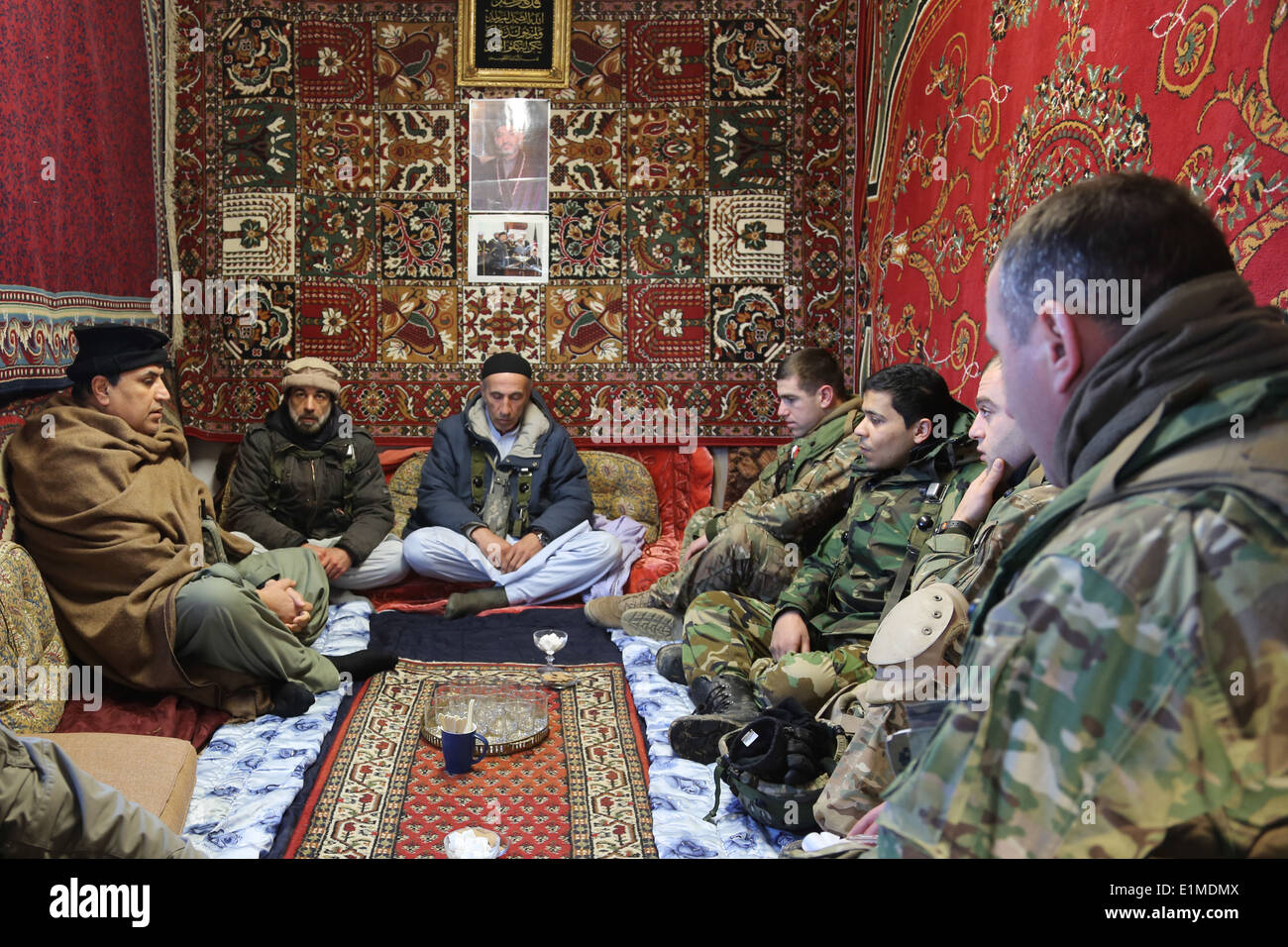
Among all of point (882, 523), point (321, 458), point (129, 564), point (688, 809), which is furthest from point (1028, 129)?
point (321, 458)

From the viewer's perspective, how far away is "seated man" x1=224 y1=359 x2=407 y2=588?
Answer: 481 centimetres

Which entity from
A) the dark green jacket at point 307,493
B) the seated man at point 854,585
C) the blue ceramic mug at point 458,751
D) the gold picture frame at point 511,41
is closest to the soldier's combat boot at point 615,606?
the seated man at point 854,585

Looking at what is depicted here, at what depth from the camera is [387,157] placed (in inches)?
225

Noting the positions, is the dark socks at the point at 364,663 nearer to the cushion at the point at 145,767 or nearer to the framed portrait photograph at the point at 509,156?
the cushion at the point at 145,767

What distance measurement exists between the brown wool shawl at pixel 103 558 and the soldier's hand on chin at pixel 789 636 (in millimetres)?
1819

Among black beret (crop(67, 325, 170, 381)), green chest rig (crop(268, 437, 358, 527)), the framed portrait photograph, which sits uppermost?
the framed portrait photograph

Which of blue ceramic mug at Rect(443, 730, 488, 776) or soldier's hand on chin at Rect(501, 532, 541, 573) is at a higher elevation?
soldier's hand on chin at Rect(501, 532, 541, 573)

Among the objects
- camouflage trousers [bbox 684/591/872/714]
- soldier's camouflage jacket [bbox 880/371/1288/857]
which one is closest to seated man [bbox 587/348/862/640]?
camouflage trousers [bbox 684/591/872/714]

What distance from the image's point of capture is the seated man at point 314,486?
15.8ft

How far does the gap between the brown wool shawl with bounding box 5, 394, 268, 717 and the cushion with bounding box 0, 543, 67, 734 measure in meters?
0.16

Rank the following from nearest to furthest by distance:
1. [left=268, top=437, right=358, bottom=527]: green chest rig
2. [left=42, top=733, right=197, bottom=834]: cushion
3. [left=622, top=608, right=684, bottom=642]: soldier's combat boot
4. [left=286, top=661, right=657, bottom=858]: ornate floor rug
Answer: [left=42, top=733, right=197, bottom=834]: cushion → [left=286, top=661, right=657, bottom=858]: ornate floor rug → [left=622, top=608, right=684, bottom=642]: soldier's combat boot → [left=268, top=437, right=358, bottom=527]: green chest rig

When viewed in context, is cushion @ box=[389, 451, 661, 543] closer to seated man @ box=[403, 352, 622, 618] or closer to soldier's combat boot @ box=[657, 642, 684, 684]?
seated man @ box=[403, 352, 622, 618]

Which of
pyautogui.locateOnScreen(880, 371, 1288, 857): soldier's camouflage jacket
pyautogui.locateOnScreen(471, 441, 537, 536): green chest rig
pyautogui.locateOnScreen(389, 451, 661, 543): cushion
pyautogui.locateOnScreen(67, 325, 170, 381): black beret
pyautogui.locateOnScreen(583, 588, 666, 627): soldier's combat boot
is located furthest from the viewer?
pyautogui.locateOnScreen(389, 451, 661, 543): cushion
